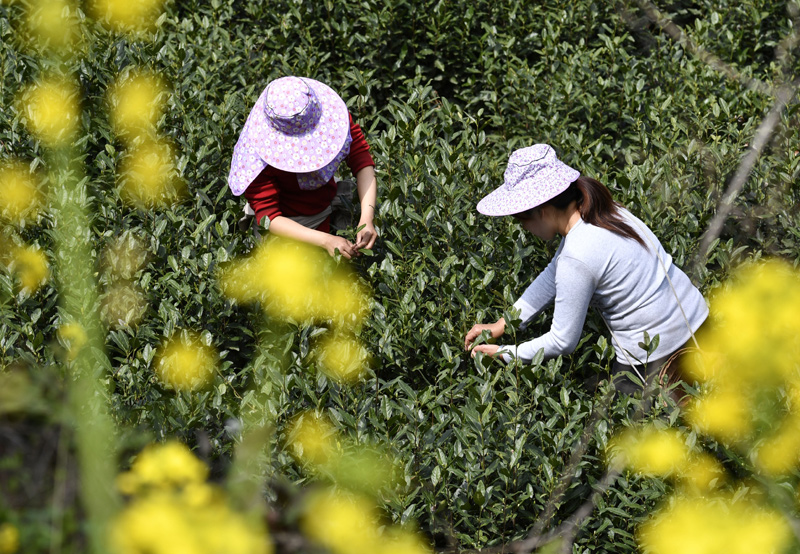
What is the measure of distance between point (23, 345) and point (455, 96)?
282 cm

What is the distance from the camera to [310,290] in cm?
288

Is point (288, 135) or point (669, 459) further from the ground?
point (288, 135)

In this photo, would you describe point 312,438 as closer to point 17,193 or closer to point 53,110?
point 17,193

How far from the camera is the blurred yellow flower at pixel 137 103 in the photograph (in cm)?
377

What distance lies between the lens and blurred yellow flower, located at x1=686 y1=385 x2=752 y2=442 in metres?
2.36

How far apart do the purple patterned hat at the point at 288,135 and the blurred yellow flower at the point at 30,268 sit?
0.81 metres

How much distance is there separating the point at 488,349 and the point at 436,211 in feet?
2.65

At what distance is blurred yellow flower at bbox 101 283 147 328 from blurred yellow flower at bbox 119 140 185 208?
471mm

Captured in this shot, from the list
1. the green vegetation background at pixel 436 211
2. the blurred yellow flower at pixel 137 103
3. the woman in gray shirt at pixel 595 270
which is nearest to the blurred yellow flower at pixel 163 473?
the green vegetation background at pixel 436 211

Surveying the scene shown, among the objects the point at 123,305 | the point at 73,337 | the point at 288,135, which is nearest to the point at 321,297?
the point at 288,135

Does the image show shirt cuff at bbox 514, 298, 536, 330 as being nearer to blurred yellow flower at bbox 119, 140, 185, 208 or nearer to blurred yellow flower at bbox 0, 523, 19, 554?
blurred yellow flower at bbox 119, 140, 185, 208

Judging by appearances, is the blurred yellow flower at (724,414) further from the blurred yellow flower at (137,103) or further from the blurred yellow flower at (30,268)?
the blurred yellow flower at (137,103)

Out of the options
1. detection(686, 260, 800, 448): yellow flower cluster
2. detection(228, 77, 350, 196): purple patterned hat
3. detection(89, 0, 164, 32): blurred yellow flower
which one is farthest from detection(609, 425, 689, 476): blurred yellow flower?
detection(89, 0, 164, 32): blurred yellow flower

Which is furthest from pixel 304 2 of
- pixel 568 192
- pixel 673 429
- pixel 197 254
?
pixel 673 429
